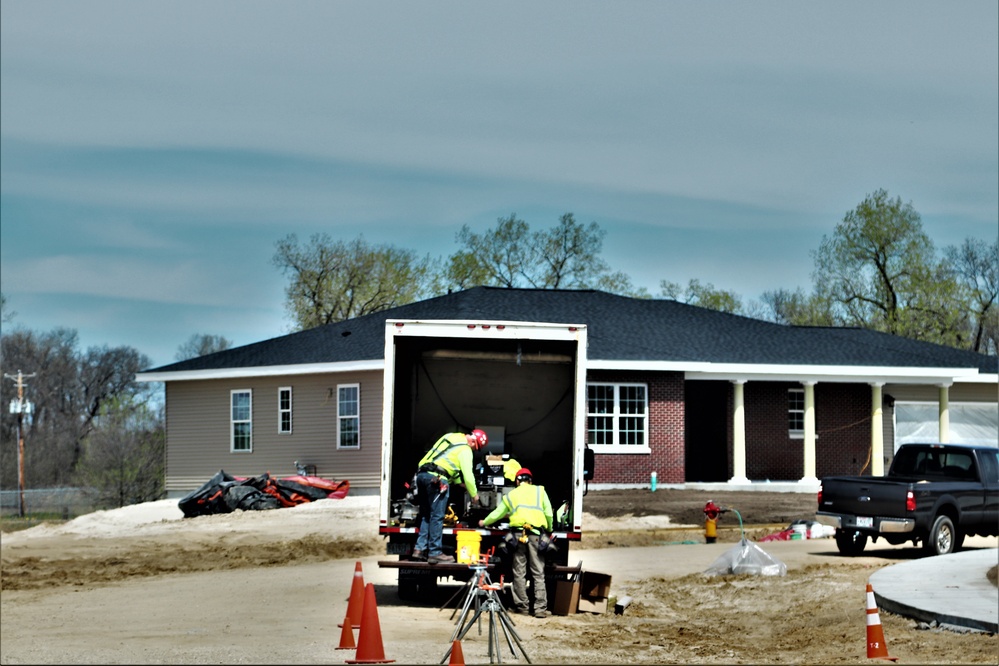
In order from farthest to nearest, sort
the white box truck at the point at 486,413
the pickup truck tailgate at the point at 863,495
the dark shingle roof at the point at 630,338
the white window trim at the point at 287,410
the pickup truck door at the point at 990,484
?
1. the white window trim at the point at 287,410
2. the dark shingle roof at the point at 630,338
3. the pickup truck door at the point at 990,484
4. the pickup truck tailgate at the point at 863,495
5. the white box truck at the point at 486,413

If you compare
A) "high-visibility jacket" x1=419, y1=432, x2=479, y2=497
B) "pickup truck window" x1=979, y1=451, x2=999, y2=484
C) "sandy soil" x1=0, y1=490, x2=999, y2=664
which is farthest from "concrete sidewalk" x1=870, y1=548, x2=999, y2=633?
"high-visibility jacket" x1=419, y1=432, x2=479, y2=497

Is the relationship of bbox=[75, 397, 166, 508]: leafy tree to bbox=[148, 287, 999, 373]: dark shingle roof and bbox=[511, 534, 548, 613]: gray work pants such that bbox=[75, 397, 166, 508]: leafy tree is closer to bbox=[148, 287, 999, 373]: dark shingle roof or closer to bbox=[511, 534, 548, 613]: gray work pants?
bbox=[148, 287, 999, 373]: dark shingle roof

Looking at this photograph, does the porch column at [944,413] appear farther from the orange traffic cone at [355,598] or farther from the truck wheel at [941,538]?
the orange traffic cone at [355,598]

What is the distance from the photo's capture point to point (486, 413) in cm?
2052

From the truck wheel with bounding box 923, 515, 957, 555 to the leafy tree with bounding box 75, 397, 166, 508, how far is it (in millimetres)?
29783

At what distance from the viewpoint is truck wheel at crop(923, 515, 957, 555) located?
76.1ft

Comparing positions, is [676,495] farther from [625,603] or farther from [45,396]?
[45,396]

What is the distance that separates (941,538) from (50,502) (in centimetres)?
3787

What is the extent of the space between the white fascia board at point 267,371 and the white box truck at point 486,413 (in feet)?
41.8

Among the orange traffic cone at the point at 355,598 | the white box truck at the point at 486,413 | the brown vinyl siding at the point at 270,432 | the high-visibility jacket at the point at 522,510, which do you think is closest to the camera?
the orange traffic cone at the point at 355,598

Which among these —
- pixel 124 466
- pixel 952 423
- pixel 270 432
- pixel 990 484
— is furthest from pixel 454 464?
pixel 124 466

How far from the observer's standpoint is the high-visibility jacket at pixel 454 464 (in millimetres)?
16766

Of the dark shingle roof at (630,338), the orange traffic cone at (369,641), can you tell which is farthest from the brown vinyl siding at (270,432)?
the orange traffic cone at (369,641)

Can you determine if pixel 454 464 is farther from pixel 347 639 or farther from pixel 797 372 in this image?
pixel 797 372
